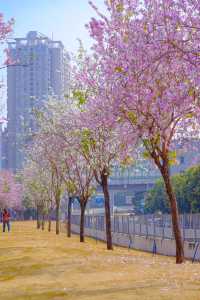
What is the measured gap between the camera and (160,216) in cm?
4441

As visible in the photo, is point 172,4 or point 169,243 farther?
point 169,243

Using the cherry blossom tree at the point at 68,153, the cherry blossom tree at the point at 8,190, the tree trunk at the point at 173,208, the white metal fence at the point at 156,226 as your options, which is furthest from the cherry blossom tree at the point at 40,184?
the tree trunk at the point at 173,208

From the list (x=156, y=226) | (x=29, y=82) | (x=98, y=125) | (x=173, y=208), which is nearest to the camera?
(x=173, y=208)

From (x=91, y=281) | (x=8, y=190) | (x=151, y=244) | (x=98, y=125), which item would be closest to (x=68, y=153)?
(x=151, y=244)

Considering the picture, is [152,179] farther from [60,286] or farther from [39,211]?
[60,286]

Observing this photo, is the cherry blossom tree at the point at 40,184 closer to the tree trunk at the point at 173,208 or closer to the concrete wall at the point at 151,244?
the concrete wall at the point at 151,244

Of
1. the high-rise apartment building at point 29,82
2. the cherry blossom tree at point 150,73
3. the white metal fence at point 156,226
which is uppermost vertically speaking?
the high-rise apartment building at point 29,82

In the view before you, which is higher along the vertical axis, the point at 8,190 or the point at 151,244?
the point at 8,190

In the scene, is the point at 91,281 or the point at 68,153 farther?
the point at 68,153

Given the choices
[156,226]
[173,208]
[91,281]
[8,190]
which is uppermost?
[8,190]

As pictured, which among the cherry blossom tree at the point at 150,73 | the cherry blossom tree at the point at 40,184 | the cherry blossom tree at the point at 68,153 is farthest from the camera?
the cherry blossom tree at the point at 40,184

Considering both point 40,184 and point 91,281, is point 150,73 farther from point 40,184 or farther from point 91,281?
point 40,184

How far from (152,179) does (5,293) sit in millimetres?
127918

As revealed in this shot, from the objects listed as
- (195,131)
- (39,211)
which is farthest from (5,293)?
(39,211)
